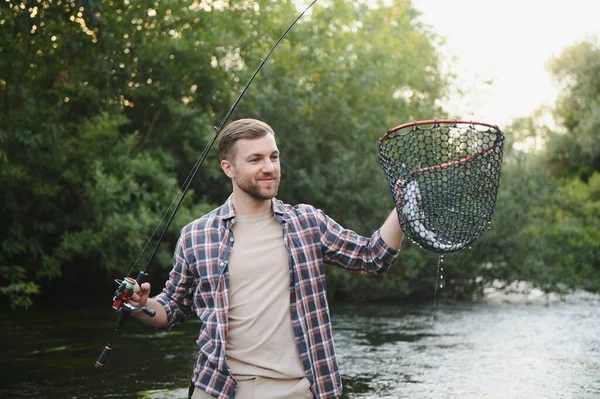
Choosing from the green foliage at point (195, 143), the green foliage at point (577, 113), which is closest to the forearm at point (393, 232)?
the green foliage at point (195, 143)

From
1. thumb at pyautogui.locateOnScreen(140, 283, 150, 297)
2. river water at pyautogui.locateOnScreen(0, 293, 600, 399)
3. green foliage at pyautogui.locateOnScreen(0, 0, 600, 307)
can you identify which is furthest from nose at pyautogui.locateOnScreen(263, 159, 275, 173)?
green foliage at pyautogui.locateOnScreen(0, 0, 600, 307)

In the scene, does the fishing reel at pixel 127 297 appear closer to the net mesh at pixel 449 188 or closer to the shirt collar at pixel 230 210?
the shirt collar at pixel 230 210

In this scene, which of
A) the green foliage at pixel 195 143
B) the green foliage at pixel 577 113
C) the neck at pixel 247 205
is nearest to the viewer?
the neck at pixel 247 205

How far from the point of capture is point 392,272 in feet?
55.9

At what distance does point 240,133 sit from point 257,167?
0.52 ft

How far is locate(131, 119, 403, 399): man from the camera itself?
3318 mm

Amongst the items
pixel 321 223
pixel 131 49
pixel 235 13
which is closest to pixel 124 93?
pixel 131 49

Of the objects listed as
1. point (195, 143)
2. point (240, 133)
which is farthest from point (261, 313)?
point (195, 143)

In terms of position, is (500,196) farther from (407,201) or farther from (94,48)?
(407,201)

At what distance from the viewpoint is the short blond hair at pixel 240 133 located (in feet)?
11.4

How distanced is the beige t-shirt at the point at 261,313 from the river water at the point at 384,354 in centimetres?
489

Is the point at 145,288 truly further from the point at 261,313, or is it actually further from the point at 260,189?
the point at 260,189

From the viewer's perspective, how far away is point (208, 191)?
17.1 m

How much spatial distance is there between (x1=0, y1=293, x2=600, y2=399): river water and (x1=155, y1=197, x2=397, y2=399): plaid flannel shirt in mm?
4759
